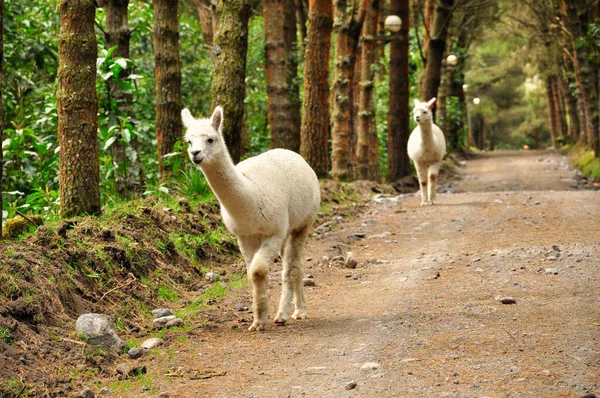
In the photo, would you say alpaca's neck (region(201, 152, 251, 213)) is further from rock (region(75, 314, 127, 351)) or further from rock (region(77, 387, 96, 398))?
rock (region(77, 387, 96, 398))

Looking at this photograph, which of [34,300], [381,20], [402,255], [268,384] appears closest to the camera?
[268,384]

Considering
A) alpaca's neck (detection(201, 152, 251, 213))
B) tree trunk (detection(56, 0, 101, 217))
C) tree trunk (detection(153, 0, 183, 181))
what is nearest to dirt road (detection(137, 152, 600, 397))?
alpaca's neck (detection(201, 152, 251, 213))

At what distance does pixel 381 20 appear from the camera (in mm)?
30250

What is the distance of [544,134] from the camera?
94.7 m

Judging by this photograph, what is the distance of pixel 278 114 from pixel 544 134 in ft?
273

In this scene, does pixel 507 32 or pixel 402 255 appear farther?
pixel 507 32

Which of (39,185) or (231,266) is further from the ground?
(39,185)

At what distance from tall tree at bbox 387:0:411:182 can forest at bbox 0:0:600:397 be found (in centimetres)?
170

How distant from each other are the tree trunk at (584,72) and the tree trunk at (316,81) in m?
12.1

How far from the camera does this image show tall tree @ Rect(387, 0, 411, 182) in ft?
78.3

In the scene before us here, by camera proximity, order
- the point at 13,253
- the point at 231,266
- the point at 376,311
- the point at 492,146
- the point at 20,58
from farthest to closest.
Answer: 1. the point at 492,146
2. the point at 20,58
3. the point at 231,266
4. the point at 376,311
5. the point at 13,253

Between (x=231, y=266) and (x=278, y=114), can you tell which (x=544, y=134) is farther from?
(x=231, y=266)

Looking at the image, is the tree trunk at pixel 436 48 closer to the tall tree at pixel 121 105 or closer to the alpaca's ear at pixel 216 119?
the tall tree at pixel 121 105

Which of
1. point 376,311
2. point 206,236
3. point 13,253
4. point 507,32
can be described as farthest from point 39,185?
point 507,32
